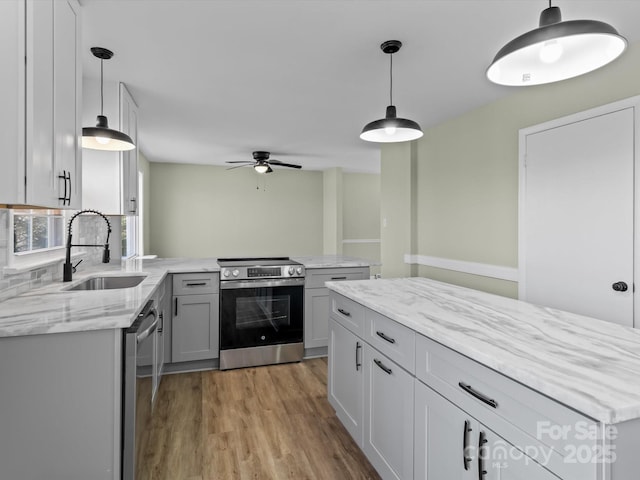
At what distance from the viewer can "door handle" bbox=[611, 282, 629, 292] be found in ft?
7.46

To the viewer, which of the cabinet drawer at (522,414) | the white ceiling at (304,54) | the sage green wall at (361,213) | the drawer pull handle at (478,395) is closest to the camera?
the cabinet drawer at (522,414)

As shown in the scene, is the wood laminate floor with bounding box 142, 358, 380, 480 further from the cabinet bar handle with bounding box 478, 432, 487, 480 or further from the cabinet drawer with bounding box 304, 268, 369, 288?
the cabinet bar handle with bounding box 478, 432, 487, 480

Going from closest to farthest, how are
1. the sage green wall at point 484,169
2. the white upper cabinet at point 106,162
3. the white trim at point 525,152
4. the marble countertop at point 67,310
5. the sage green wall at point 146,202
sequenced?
1. the marble countertop at point 67,310
2. the white trim at point 525,152
3. the sage green wall at point 484,169
4. the white upper cabinet at point 106,162
5. the sage green wall at point 146,202

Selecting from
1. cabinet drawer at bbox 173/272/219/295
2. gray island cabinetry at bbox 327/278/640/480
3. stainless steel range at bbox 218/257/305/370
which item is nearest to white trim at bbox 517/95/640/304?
gray island cabinetry at bbox 327/278/640/480

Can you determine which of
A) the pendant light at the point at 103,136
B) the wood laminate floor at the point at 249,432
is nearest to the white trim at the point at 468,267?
the wood laminate floor at the point at 249,432

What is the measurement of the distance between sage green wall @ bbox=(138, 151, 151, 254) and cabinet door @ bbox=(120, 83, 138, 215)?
8.17ft

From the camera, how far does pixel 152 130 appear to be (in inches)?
169

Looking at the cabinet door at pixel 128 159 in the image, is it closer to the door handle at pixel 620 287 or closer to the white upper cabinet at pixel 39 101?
the white upper cabinet at pixel 39 101

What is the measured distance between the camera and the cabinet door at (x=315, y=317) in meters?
3.82

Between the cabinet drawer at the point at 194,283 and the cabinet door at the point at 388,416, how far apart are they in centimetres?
193

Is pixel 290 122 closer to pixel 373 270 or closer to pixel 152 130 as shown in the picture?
pixel 152 130

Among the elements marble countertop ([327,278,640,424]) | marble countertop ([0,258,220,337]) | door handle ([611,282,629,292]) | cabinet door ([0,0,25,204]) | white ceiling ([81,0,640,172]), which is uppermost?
white ceiling ([81,0,640,172])

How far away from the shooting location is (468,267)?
11.7 ft

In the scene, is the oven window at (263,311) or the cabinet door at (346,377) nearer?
the cabinet door at (346,377)
